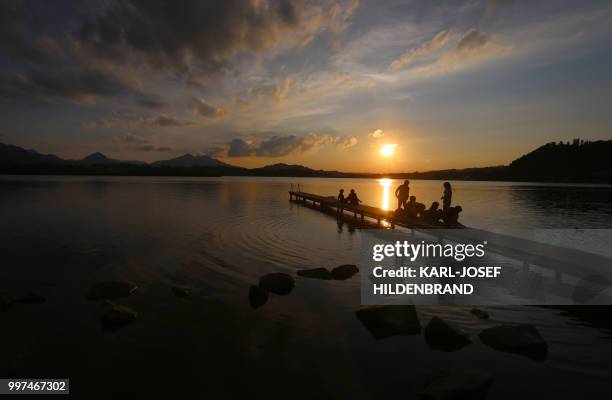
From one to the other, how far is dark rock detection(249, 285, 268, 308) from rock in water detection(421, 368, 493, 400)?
20.6ft

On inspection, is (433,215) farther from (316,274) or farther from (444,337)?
(444,337)

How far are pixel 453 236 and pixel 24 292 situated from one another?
21.0m

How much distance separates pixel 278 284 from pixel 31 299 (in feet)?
29.6

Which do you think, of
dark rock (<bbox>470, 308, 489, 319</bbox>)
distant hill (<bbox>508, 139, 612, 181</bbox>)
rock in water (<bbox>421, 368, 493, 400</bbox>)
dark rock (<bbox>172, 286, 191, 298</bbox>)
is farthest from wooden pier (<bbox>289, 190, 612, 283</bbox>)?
distant hill (<bbox>508, 139, 612, 181</bbox>)

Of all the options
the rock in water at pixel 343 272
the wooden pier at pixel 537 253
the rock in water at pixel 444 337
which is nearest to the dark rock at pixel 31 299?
the rock in water at pixel 343 272

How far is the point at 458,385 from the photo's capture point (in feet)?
21.5

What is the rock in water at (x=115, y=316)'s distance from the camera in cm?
960

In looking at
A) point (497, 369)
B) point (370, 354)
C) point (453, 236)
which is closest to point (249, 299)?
point (370, 354)

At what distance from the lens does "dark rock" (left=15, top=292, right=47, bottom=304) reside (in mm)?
11084

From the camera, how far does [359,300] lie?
11.9 meters

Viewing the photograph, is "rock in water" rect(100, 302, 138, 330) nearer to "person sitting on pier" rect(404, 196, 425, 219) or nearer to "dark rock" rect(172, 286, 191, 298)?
"dark rock" rect(172, 286, 191, 298)

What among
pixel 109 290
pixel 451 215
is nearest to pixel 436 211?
pixel 451 215

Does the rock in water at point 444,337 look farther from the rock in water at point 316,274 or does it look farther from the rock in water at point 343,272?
the rock in water at point 316,274

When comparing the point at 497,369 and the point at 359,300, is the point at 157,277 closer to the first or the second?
the point at 359,300
